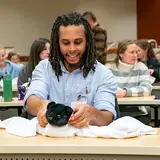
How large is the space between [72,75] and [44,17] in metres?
8.59

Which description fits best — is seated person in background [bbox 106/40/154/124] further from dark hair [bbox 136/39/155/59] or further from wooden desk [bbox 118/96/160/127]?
dark hair [bbox 136/39/155/59]

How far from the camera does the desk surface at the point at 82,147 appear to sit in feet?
4.07

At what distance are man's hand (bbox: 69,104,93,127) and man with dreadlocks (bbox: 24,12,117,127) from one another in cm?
→ 16

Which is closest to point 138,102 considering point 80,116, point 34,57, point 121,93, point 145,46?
point 121,93

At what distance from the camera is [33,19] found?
10.1 meters

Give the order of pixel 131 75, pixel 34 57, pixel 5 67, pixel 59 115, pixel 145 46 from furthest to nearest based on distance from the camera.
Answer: pixel 5 67
pixel 145 46
pixel 34 57
pixel 131 75
pixel 59 115

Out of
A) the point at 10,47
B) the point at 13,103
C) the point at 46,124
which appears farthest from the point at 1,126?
the point at 10,47

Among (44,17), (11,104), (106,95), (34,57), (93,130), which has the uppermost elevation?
(44,17)

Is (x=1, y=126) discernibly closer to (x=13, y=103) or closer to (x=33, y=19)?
(x=13, y=103)

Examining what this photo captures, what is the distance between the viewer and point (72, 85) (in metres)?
1.77

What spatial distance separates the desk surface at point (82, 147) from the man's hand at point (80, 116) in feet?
0.40

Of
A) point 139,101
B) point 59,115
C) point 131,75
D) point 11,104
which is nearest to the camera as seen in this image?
point 59,115

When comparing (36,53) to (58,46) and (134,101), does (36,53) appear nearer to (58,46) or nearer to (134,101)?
(134,101)

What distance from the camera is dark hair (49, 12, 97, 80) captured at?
171 cm
